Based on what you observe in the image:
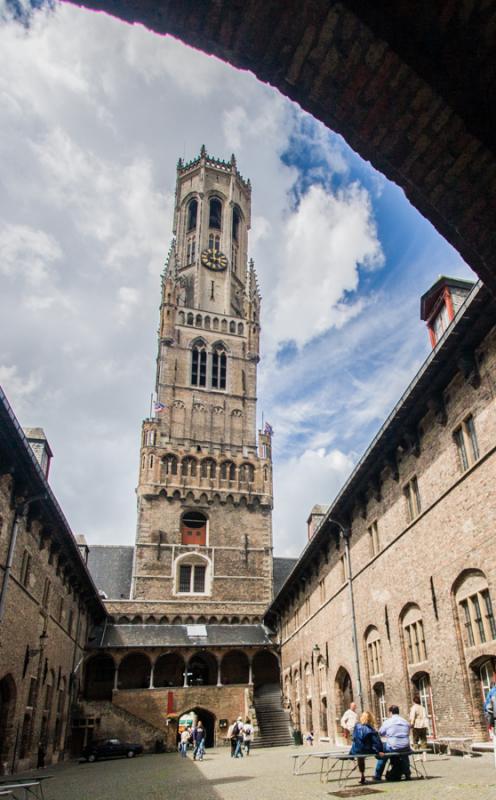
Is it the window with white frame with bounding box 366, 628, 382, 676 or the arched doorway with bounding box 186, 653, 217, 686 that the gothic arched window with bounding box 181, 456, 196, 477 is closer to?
the arched doorway with bounding box 186, 653, 217, 686

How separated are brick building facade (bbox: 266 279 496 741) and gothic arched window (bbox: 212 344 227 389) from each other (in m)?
32.6

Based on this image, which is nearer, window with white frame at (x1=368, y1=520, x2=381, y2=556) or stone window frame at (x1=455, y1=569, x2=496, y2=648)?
stone window frame at (x1=455, y1=569, x2=496, y2=648)

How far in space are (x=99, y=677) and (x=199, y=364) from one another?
2825 centimetres

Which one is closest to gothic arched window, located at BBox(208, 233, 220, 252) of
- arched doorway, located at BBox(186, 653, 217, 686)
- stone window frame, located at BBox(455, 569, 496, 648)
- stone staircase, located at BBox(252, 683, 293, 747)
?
arched doorway, located at BBox(186, 653, 217, 686)

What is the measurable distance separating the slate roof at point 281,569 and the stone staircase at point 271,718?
1290 cm

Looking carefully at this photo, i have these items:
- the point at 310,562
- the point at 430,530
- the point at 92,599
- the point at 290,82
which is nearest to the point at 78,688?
the point at 92,599

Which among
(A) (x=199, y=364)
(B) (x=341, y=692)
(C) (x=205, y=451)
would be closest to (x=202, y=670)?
(C) (x=205, y=451)

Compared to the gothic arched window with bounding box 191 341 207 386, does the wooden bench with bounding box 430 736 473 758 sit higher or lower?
lower

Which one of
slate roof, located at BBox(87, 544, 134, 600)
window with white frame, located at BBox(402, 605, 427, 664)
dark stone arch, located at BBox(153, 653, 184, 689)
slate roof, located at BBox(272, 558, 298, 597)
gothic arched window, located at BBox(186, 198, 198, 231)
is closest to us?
window with white frame, located at BBox(402, 605, 427, 664)

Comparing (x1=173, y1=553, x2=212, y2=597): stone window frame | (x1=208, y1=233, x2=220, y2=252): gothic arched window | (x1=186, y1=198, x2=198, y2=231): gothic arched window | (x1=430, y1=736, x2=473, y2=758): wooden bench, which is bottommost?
(x1=430, y1=736, x2=473, y2=758): wooden bench

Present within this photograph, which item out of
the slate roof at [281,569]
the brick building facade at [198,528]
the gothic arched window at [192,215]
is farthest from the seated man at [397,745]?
the gothic arched window at [192,215]

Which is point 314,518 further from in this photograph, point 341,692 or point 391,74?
point 391,74

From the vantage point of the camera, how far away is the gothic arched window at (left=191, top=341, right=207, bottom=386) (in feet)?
185

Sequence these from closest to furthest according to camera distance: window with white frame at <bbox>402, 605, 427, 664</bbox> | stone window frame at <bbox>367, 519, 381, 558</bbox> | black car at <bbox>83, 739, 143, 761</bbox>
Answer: window with white frame at <bbox>402, 605, 427, 664</bbox> → stone window frame at <bbox>367, 519, 381, 558</bbox> → black car at <bbox>83, 739, 143, 761</bbox>
